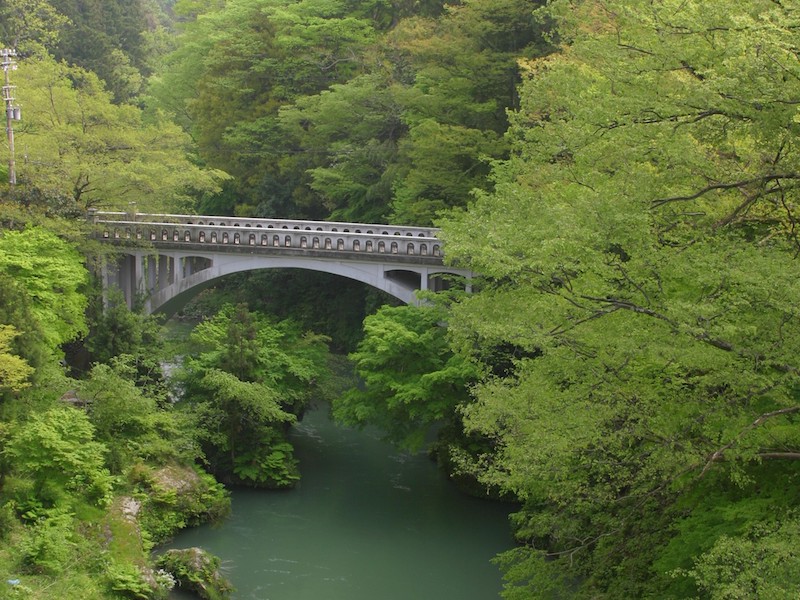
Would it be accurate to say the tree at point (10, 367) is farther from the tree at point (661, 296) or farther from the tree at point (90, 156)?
the tree at point (90, 156)

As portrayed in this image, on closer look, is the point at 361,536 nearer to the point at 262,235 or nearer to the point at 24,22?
the point at 262,235

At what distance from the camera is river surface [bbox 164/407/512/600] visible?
1858cm

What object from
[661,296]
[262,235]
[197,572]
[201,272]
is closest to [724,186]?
[661,296]

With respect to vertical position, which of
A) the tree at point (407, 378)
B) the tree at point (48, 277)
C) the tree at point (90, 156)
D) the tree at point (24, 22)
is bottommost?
the tree at point (407, 378)

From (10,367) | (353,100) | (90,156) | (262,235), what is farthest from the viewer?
(353,100)

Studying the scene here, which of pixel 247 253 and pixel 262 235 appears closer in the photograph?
pixel 262 235

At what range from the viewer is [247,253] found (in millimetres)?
29562

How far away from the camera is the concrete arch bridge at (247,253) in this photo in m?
27.5

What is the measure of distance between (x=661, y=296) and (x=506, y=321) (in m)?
2.47

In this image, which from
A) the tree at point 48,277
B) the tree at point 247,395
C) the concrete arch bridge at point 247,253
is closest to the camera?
the tree at point 247,395

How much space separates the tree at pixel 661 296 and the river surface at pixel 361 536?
5.85 metres

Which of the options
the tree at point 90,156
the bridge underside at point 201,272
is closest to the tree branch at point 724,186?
the bridge underside at point 201,272

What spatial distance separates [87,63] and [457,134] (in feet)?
113

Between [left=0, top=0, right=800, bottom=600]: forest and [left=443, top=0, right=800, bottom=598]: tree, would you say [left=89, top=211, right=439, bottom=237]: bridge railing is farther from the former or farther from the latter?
[left=443, top=0, right=800, bottom=598]: tree
